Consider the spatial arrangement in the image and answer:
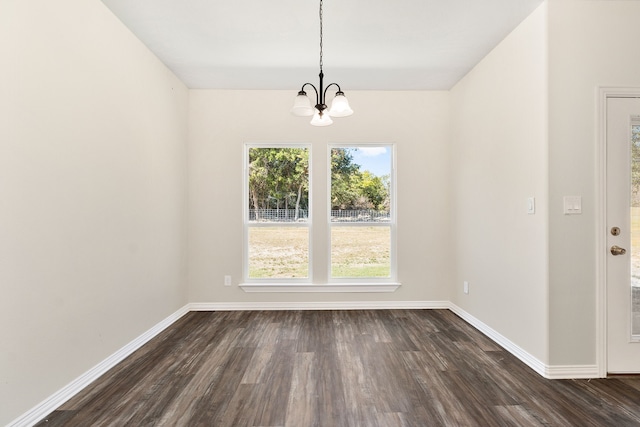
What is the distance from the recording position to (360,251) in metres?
4.37

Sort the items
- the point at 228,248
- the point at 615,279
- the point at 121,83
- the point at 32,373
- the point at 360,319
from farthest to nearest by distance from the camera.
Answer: the point at 228,248 → the point at 360,319 → the point at 121,83 → the point at 615,279 → the point at 32,373

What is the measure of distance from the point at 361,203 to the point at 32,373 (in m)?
3.48

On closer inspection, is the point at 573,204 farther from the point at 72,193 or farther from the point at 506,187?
the point at 72,193

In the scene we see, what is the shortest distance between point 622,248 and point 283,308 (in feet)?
11.2

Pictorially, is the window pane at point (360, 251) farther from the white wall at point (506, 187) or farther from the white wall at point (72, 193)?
the white wall at point (72, 193)

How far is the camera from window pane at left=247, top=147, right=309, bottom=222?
434 centimetres

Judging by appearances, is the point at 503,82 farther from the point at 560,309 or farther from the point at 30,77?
the point at 30,77

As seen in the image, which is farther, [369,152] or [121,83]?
[369,152]

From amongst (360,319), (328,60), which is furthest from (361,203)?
(328,60)

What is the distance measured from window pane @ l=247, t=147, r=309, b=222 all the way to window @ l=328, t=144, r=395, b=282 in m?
0.38

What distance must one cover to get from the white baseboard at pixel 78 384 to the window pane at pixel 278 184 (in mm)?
1815

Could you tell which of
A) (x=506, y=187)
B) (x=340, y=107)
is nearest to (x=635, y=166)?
(x=506, y=187)

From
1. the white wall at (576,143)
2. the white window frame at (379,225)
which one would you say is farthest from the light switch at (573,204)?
the white window frame at (379,225)

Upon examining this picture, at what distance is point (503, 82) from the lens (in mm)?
3078
